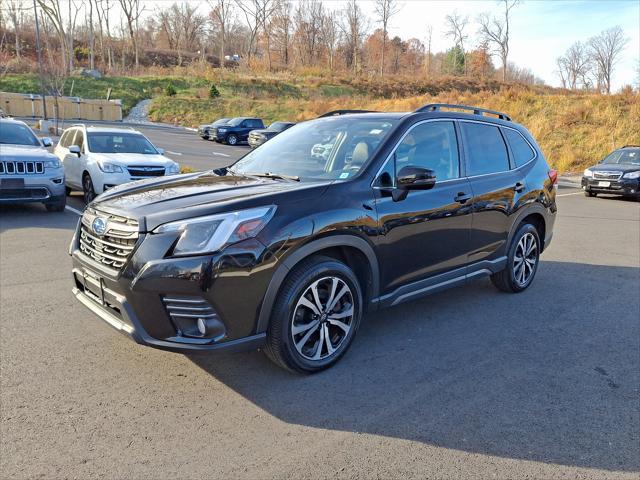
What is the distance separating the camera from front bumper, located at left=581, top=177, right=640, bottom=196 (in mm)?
14930

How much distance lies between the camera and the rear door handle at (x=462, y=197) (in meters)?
4.54

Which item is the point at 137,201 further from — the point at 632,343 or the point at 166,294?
the point at 632,343

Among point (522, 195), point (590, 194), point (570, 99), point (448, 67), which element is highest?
point (448, 67)

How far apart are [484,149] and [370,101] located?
130ft

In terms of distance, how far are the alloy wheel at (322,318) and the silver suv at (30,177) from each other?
23.4 ft

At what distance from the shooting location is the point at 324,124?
4.79 m

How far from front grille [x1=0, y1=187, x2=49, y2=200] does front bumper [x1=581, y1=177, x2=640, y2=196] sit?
1454 centimetres

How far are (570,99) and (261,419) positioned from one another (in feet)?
103

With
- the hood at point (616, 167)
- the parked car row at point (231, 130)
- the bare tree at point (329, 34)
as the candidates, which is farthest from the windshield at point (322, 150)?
the bare tree at point (329, 34)

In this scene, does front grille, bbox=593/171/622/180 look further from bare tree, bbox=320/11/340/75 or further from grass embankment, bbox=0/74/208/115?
bare tree, bbox=320/11/340/75

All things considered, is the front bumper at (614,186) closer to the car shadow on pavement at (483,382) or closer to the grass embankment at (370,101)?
the grass embankment at (370,101)

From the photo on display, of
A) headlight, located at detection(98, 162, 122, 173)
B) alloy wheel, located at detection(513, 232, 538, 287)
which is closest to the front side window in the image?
alloy wheel, located at detection(513, 232, 538, 287)

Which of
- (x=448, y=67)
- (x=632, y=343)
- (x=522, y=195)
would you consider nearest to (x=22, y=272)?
(x=522, y=195)

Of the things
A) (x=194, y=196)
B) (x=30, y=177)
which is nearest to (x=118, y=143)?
(x=30, y=177)
